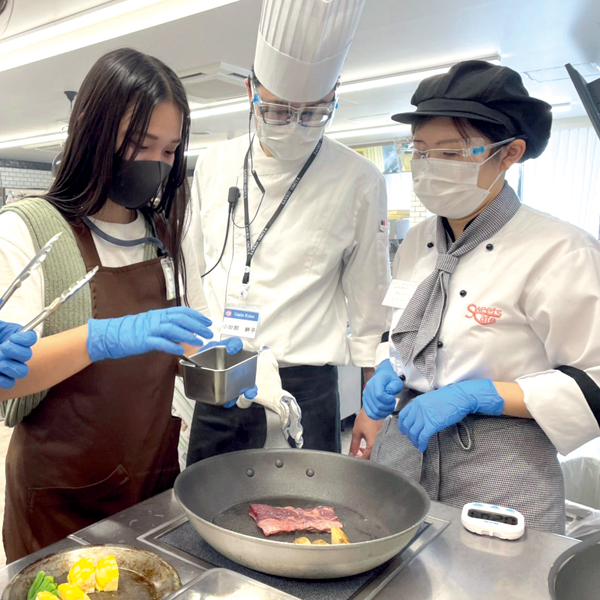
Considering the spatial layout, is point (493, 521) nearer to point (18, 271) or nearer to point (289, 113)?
point (18, 271)

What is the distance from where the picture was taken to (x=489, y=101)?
1.40 metres

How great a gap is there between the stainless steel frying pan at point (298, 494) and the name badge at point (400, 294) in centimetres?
52

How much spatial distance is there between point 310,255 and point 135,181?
0.73 m

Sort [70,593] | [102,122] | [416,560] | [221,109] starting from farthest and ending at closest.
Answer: [221,109], [102,122], [416,560], [70,593]

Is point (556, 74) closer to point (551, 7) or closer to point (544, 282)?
point (551, 7)

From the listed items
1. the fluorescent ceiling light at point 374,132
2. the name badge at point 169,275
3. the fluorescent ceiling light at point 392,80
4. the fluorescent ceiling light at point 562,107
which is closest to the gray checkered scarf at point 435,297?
the name badge at point 169,275

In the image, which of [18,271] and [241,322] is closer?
[18,271]

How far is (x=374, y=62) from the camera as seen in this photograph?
19.5ft

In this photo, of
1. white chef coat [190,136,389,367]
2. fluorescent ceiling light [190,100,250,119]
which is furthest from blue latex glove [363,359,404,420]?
fluorescent ceiling light [190,100,250,119]

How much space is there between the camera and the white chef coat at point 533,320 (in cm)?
130

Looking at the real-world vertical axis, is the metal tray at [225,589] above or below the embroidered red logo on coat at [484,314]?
below

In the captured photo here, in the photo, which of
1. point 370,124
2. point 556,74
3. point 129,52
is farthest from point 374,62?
point 129,52

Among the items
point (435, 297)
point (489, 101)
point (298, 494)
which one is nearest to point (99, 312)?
point (298, 494)

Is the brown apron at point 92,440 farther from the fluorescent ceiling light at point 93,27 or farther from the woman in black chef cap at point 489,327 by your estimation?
the fluorescent ceiling light at point 93,27
